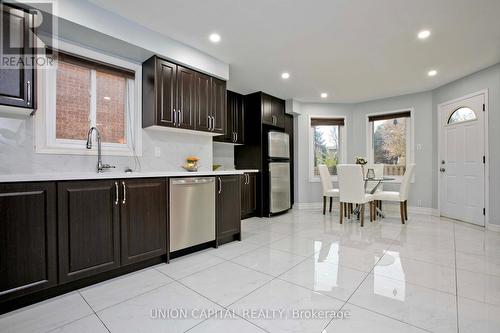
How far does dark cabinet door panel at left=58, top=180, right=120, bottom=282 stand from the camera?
5.83 feet

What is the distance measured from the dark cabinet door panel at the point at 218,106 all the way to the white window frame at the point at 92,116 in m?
A: 0.96

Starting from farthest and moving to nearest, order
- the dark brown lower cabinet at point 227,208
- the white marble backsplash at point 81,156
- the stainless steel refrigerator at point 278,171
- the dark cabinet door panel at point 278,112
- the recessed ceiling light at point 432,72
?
1. the dark cabinet door panel at point 278,112
2. the stainless steel refrigerator at point 278,171
3. the recessed ceiling light at point 432,72
4. the dark brown lower cabinet at point 227,208
5. the white marble backsplash at point 81,156

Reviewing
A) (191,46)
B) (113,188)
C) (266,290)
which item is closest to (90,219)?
(113,188)

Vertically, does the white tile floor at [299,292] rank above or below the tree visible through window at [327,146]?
below

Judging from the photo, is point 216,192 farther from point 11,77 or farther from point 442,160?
point 442,160

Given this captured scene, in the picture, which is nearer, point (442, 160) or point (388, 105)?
point (442, 160)

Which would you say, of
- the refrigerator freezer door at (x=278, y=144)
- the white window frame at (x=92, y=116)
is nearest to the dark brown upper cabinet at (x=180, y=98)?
the white window frame at (x=92, y=116)

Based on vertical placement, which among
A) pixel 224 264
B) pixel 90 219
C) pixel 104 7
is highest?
pixel 104 7

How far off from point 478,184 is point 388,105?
2.34m

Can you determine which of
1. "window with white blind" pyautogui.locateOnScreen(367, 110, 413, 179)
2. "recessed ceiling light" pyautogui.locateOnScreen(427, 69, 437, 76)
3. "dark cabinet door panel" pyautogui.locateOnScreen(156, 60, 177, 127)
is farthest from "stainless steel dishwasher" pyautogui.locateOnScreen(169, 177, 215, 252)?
"window with white blind" pyautogui.locateOnScreen(367, 110, 413, 179)

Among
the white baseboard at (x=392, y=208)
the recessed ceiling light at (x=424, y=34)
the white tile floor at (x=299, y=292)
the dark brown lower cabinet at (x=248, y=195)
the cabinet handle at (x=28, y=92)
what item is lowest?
the white tile floor at (x=299, y=292)

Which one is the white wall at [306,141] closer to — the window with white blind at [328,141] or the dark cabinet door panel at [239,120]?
the window with white blind at [328,141]

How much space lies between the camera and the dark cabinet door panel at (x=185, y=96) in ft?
9.66

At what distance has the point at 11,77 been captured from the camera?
5.90 feet
